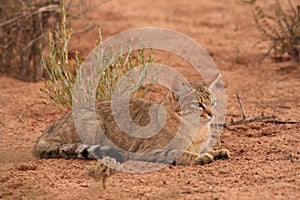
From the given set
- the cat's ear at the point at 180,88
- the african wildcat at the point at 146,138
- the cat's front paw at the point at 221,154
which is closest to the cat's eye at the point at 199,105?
the african wildcat at the point at 146,138

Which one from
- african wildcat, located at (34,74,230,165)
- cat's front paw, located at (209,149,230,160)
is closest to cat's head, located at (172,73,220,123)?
african wildcat, located at (34,74,230,165)

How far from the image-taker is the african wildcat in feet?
13.3

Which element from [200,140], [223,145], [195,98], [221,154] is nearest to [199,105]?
[195,98]

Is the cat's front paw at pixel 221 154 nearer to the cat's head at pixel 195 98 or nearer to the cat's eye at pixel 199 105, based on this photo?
the cat's head at pixel 195 98

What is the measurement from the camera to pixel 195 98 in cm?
403

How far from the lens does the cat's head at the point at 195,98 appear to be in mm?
4039

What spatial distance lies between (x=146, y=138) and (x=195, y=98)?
0.49m

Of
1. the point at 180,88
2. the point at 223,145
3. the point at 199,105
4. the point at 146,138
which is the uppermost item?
the point at 180,88

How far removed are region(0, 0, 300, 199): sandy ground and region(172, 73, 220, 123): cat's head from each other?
0.39 metres

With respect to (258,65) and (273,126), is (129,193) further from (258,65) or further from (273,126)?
(258,65)

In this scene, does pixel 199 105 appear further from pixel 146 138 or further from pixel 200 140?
pixel 146 138

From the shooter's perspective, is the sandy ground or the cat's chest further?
the cat's chest

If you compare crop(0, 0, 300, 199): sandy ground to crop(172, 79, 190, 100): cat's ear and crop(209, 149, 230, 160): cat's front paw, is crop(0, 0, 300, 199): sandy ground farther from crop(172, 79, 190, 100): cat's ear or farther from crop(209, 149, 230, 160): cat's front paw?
crop(172, 79, 190, 100): cat's ear

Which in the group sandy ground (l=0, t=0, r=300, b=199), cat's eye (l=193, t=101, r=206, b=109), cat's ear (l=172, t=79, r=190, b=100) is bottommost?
sandy ground (l=0, t=0, r=300, b=199)
